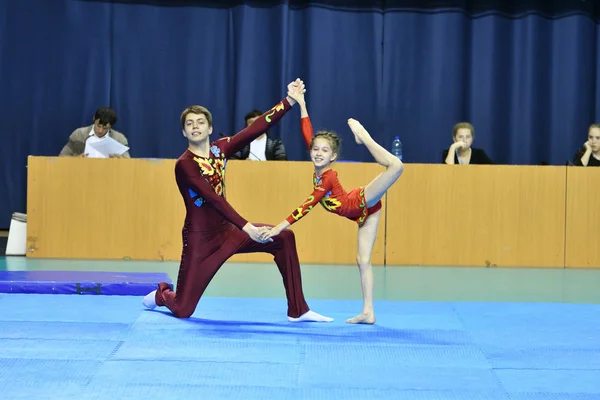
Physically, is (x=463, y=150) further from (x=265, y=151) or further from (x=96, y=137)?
(x=96, y=137)

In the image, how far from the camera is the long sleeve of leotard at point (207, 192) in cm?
497

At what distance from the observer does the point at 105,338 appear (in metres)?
4.49

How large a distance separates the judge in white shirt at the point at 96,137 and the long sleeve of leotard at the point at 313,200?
3.72 meters

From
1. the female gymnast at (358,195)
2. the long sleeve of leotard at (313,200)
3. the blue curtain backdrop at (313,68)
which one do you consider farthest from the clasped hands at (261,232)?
the blue curtain backdrop at (313,68)

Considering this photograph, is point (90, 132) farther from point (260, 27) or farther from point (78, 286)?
point (78, 286)

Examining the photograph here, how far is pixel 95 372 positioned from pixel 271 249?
1570mm

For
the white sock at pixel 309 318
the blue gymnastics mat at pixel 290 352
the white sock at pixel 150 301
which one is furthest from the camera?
the white sock at pixel 150 301

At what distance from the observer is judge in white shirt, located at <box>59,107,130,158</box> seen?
8398 millimetres

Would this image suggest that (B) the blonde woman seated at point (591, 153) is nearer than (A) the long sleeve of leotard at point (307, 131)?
No

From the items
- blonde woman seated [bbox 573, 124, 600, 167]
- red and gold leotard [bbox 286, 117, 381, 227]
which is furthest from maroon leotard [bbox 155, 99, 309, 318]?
blonde woman seated [bbox 573, 124, 600, 167]

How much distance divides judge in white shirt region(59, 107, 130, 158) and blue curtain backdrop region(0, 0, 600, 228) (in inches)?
53.4

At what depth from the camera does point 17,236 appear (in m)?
8.36

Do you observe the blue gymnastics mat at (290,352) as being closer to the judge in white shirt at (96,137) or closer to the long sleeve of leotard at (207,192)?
the long sleeve of leotard at (207,192)

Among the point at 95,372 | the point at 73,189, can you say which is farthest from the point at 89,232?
the point at 95,372
